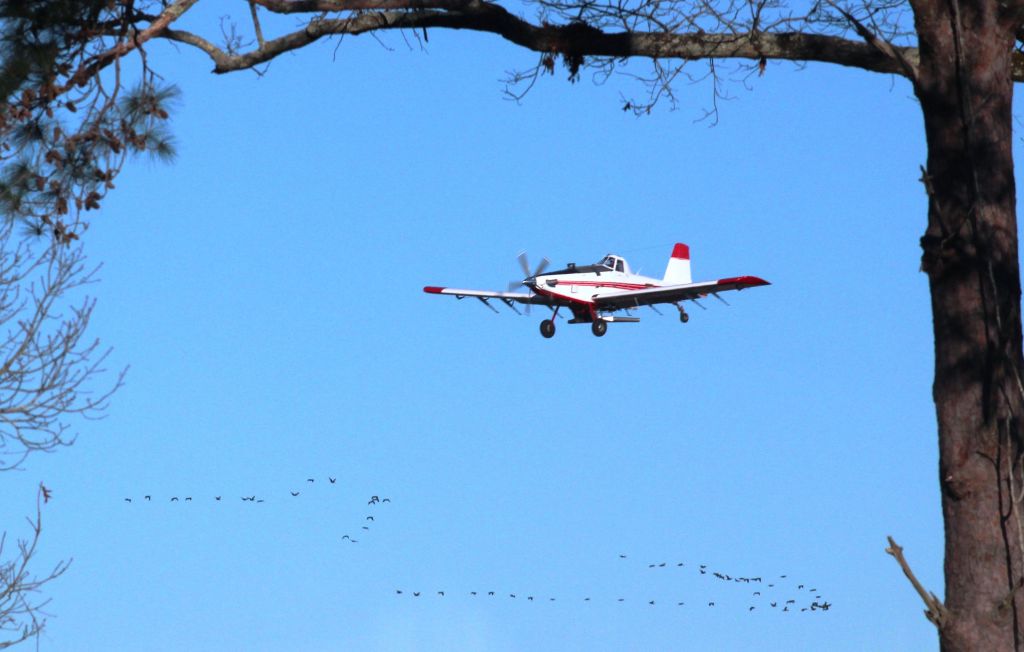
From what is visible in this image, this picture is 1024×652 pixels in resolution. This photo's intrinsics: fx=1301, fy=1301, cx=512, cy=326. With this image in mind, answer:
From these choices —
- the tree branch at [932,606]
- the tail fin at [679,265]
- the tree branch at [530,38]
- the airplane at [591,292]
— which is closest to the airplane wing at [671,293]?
the airplane at [591,292]

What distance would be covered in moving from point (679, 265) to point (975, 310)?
1305 inches

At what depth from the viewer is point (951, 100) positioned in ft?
14.2

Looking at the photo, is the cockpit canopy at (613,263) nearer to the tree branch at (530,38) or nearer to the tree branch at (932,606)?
the tree branch at (530,38)

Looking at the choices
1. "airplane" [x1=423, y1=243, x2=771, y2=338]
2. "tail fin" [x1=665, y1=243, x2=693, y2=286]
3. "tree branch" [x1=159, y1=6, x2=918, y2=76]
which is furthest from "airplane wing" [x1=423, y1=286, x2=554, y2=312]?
"tree branch" [x1=159, y1=6, x2=918, y2=76]

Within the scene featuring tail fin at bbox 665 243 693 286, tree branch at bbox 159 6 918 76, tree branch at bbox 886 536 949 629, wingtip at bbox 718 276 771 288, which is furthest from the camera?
tail fin at bbox 665 243 693 286

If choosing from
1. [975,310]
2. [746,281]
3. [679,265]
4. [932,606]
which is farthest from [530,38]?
[679,265]

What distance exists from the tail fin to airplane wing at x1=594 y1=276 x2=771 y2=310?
9.99 metres

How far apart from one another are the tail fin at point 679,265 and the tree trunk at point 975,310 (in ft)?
106

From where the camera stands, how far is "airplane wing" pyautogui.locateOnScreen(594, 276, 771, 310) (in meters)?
24.1

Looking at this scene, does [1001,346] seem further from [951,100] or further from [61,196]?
[61,196]

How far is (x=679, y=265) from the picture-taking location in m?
37.0

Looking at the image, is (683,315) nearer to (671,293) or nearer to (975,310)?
(671,293)

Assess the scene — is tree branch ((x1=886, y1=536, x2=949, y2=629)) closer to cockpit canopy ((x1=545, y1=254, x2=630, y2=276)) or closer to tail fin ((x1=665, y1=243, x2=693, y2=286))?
cockpit canopy ((x1=545, y1=254, x2=630, y2=276))

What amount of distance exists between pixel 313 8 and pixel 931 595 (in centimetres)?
316
